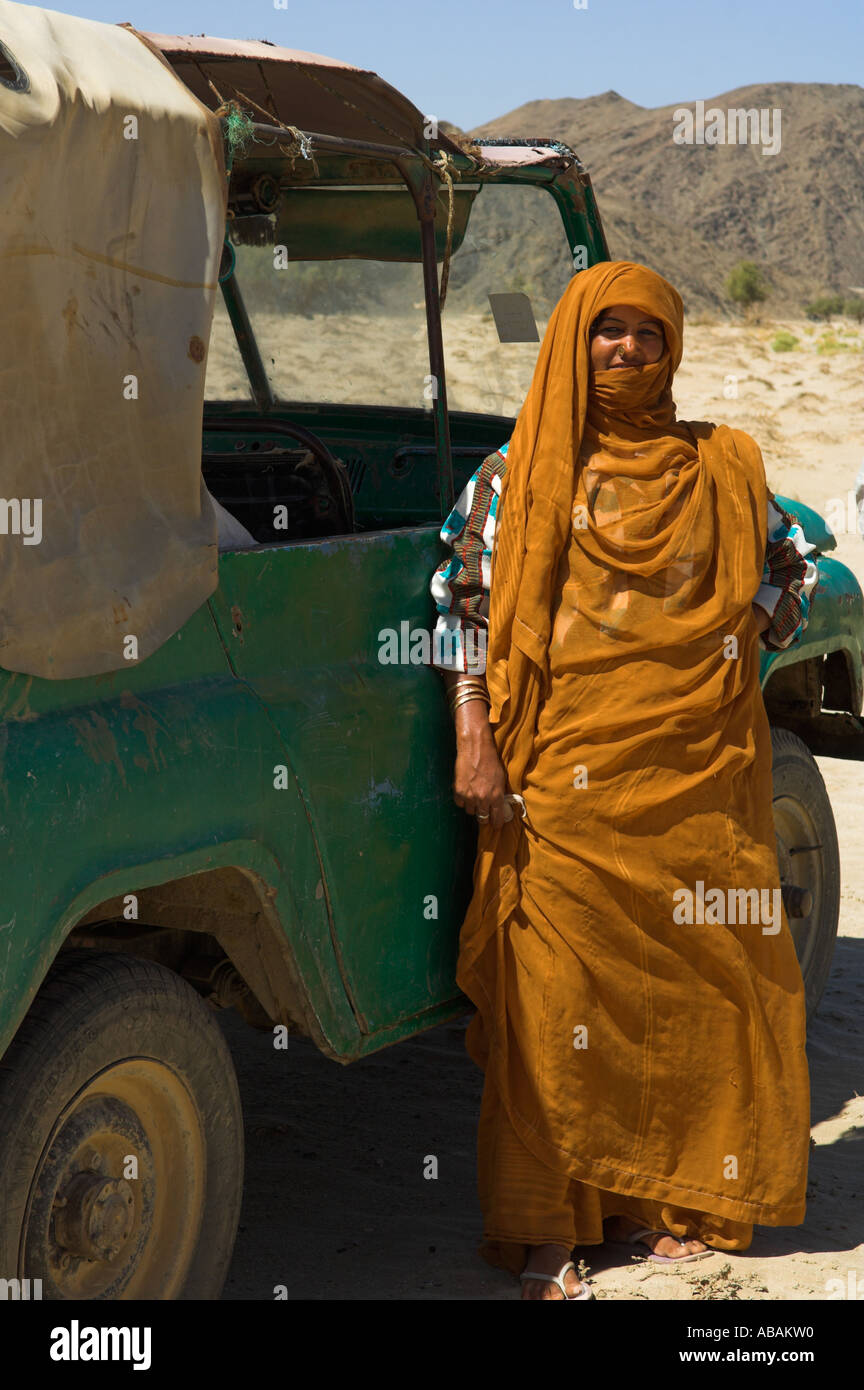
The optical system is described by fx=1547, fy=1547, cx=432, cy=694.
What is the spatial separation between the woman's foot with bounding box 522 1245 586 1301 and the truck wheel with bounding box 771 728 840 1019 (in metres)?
1.69

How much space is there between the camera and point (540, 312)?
4121mm

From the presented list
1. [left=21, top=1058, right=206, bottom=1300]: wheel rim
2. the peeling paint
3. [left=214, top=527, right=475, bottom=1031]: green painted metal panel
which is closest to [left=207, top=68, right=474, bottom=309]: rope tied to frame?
[left=214, top=527, right=475, bottom=1031]: green painted metal panel

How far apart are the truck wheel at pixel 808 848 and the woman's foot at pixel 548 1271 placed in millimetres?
1688

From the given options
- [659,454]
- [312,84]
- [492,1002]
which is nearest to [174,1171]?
[492,1002]

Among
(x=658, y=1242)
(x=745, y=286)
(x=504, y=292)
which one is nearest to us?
(x=658, y=1242)

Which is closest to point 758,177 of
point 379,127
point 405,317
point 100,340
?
point 405,317

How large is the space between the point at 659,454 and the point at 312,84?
3.81 feet

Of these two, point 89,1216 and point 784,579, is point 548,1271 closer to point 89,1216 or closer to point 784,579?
point 89,1216

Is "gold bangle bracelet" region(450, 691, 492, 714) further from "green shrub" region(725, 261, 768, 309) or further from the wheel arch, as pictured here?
"green shrub" region(725, 261, 768, 309)

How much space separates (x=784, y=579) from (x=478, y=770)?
35.9 inches

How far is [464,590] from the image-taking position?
131 inches

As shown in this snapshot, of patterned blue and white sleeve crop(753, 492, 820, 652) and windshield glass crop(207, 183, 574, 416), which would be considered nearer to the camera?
patterned blue and white sleeve crop(753, 492, 820, 652)

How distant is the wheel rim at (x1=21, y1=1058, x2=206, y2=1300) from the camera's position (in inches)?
96.0
